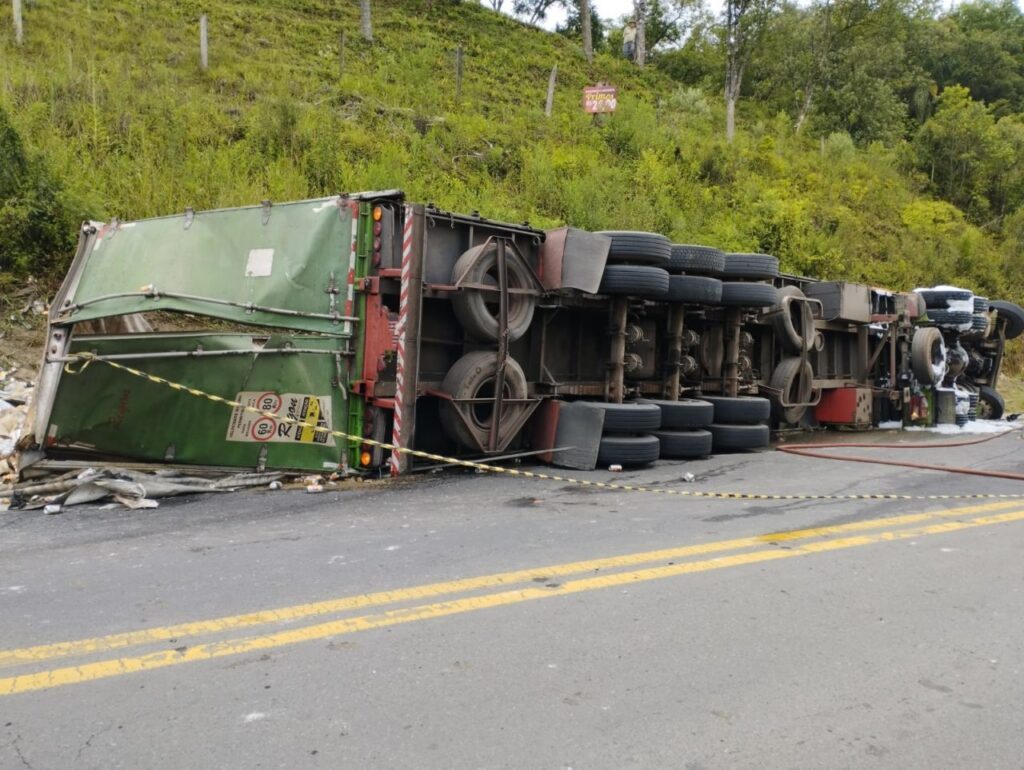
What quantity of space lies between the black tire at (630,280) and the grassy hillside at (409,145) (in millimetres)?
6043

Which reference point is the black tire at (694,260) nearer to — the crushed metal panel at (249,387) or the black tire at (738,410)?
the black tire at (738,410)

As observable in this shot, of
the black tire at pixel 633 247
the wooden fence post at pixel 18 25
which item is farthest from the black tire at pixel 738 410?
the wooden fence post at pixel 18 25

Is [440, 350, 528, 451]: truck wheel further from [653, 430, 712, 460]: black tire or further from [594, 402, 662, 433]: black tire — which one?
[653, 430, 712, 460]: black tire

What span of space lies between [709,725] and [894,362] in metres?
11.8

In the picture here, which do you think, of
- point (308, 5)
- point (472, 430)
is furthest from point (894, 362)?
point (308, 5)

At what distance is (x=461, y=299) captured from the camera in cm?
731

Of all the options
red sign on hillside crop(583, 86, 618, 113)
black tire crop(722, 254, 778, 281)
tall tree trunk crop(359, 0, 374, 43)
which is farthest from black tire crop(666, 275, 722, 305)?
tall tree trunk crop(359, 0, 374, 43)

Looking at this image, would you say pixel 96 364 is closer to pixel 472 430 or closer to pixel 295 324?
pixel 295 324

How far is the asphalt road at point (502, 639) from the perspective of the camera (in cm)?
274

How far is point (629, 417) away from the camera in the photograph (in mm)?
8102

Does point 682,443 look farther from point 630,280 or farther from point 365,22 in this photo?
point 365,22

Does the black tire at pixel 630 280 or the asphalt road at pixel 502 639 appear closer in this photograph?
the asphalt road at pixel 502 639

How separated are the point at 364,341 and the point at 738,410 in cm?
478

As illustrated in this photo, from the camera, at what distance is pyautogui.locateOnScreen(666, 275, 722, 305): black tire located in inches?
352
